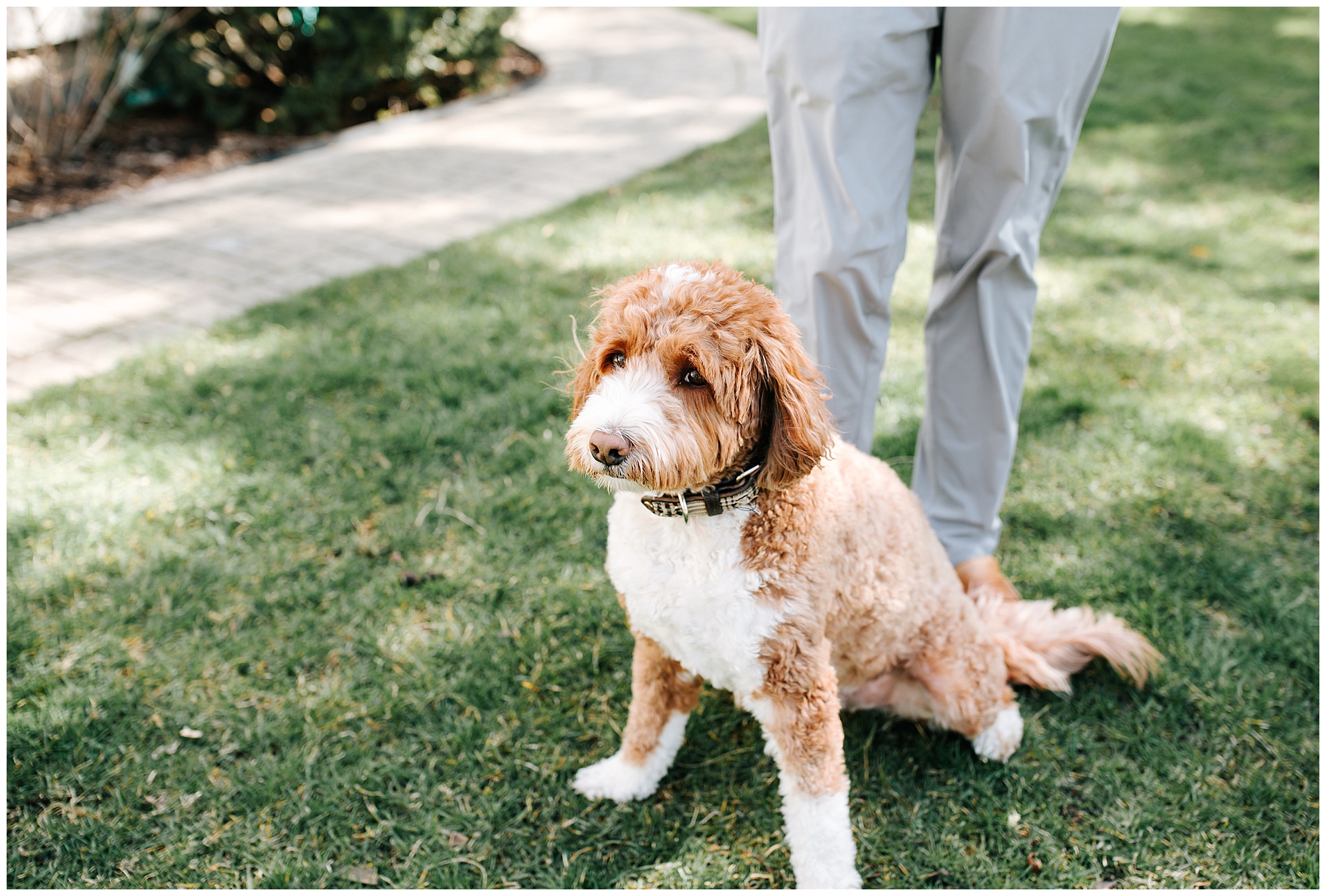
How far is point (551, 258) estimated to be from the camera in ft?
16.0

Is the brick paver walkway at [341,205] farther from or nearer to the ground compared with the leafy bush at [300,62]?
nearer to the ground

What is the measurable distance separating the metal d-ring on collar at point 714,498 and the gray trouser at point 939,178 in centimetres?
67

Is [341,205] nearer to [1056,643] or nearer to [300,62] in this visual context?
[300,62]

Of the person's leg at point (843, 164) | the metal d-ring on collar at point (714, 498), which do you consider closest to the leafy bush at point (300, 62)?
the person's leg at point (843, 164)

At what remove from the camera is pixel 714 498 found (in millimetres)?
1717

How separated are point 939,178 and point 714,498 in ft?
4.50

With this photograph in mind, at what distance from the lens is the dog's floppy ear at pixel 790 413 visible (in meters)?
1.62

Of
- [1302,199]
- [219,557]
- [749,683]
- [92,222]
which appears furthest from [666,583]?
[1302,199]

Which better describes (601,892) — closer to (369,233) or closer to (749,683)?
(749,683)

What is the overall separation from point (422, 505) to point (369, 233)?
9.52ft

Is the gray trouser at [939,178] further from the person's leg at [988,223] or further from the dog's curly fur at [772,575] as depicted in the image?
the dog's curly fur at [772,575]

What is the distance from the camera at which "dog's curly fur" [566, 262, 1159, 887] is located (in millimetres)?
1619

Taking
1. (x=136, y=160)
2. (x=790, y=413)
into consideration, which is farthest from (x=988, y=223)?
(x=136, y=160)

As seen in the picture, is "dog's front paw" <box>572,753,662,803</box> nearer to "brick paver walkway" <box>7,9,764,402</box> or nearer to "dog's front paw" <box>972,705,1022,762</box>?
"dog's front paw" <box>972,705,1022,762</box>
